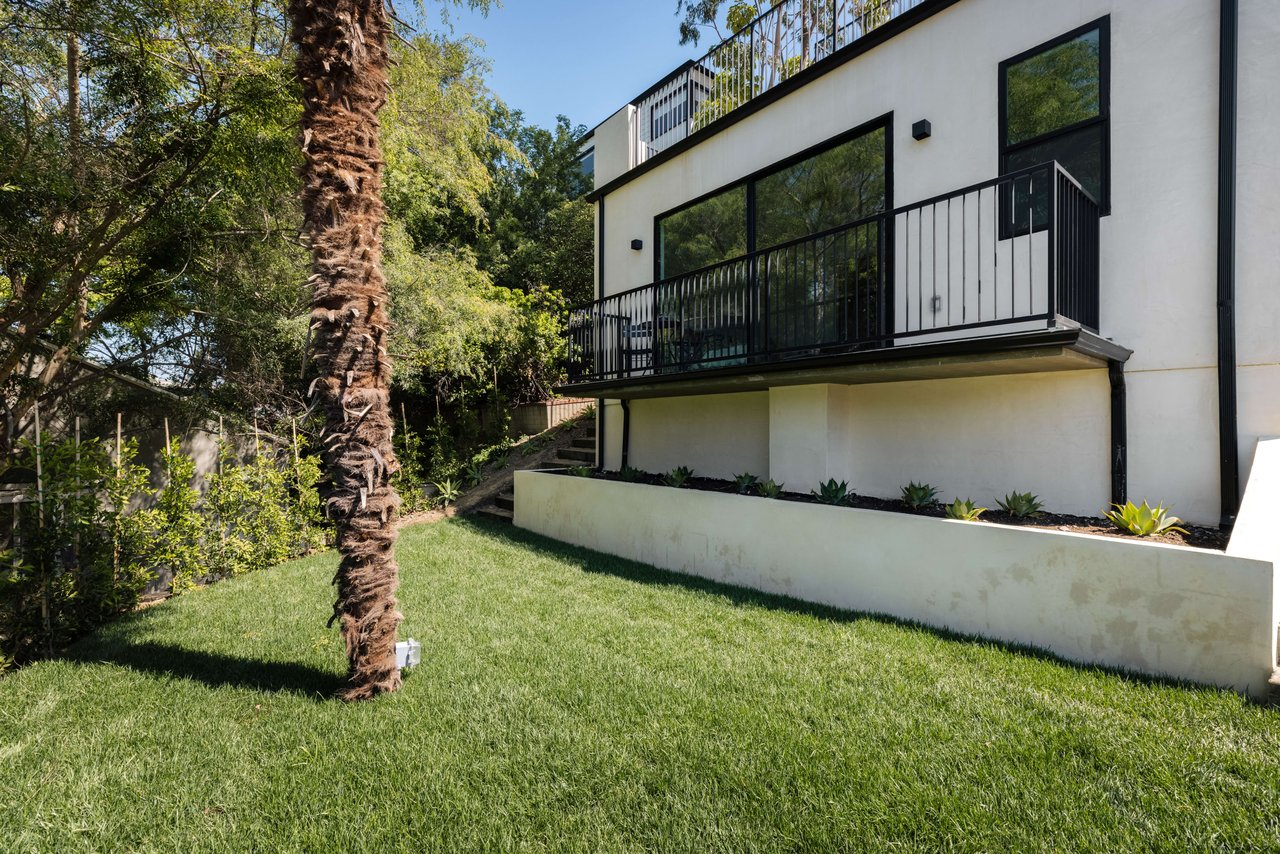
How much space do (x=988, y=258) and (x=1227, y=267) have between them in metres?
1.50

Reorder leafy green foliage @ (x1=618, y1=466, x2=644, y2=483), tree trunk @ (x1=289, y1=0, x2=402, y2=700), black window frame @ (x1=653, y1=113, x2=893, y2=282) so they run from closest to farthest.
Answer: tree trunk @ (x1=289, y1=0, x2=402, y2=700) < black window frame @ (x1=653, y1=113, x2=893, y2=282) < leafy green foliage @ (x1=618, y1=466, x2=644, y2=483)

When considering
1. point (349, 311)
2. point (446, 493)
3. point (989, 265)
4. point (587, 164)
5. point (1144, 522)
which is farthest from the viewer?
point (587, 164)

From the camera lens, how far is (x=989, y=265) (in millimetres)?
4984

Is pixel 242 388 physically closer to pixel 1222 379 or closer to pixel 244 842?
pixel 244 842

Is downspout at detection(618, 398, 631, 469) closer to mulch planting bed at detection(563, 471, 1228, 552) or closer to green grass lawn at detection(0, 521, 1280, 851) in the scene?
mulch planting bed at detection(563, 471, 1228, 552)

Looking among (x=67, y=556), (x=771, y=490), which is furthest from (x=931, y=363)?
(x=67, y=556)

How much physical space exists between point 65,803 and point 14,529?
3.15 meters

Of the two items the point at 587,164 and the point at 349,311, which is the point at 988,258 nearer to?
the point at 349,311

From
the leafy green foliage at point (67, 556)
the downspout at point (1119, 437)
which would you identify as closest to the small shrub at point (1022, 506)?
the downspout at point (1119, 437)

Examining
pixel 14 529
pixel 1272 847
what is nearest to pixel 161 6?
pixel 14 529

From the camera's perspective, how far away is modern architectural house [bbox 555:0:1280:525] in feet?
13.1

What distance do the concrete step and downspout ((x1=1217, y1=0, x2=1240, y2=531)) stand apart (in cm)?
778

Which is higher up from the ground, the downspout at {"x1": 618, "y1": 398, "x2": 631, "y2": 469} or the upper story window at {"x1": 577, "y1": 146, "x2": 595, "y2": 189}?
the upper story window at {"x1": 577, "y1": 146, "x2": 595, "y2": 189}

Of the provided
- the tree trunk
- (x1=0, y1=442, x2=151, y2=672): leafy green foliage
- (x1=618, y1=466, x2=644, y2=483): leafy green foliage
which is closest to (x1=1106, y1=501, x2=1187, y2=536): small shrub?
the tree trunk
